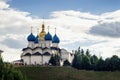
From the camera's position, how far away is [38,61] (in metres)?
113

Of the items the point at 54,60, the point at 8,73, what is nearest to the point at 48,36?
the point at 54,60

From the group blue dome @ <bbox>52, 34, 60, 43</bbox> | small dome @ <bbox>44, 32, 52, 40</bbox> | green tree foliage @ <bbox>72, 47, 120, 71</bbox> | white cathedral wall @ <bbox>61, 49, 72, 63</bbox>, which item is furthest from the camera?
white cathedral wall @ <bbox>61, 49, 72, 63</bbox>

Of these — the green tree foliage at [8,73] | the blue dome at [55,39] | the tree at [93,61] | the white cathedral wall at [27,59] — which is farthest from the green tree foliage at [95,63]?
the green tree foliage at [8,73]

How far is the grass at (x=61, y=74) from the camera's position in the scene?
85.1m

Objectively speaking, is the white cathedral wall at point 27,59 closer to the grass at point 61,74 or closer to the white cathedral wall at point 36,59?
the white cathedral wall at point 36,59

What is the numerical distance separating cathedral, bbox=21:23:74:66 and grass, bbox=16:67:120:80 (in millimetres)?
19655

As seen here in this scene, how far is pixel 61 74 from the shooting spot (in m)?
87.5

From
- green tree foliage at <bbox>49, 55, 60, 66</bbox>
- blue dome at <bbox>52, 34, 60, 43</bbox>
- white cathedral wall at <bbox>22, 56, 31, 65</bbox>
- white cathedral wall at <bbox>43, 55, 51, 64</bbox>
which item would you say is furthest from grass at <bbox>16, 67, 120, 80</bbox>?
blue dome at <bbox>52, 34, 60, 43</bbox>

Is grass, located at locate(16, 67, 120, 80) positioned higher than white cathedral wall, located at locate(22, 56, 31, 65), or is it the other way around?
white cathedral wall, located at locate(22, 56, 31, 65)

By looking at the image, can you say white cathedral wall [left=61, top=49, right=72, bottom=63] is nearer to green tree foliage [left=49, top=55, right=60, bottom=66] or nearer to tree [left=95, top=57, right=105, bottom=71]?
green tree foliage [left=49, top=55, right=60, bottom=66]

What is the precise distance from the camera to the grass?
85.1 m

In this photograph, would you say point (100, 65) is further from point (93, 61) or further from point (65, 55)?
point (65, 55)

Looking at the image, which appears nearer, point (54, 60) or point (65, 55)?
point (54, 60)

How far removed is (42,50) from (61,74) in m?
26.7
